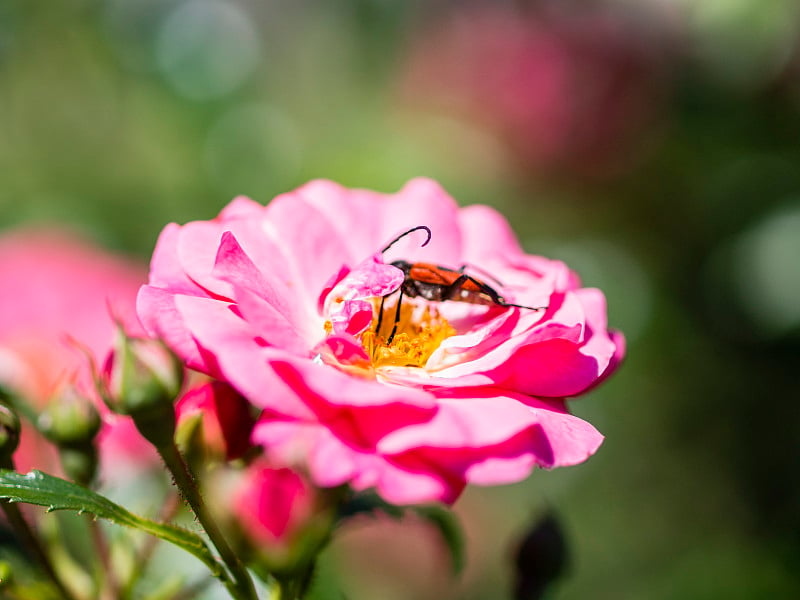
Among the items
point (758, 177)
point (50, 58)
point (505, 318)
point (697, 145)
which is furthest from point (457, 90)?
point (505, 318)

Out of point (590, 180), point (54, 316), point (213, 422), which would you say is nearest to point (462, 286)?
point (213, 422)

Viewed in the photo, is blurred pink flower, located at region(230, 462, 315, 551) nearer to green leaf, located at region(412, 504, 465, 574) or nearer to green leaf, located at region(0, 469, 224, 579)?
green leaf, located at region(0, 469, 224, 579)

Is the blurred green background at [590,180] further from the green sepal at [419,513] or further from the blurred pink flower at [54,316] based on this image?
the blurred pink flower at [54,316]

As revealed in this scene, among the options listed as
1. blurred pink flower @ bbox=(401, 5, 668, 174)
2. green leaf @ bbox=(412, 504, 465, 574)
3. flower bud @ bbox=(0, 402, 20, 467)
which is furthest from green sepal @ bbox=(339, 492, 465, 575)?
blurred pink flower @ bbox=(401, 5, 668, 174)

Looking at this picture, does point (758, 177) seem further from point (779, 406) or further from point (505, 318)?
point (505, 318)

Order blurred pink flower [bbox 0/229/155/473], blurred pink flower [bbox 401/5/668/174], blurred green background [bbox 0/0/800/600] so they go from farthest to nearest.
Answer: blurred pink flower [bbox 401/5/668/174], blurred green background [bbox 0/0/800/600], blurred pink flower [bbox 0/229/155/473]

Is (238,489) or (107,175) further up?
(238,489)

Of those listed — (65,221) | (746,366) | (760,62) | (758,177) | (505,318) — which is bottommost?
(65,221)

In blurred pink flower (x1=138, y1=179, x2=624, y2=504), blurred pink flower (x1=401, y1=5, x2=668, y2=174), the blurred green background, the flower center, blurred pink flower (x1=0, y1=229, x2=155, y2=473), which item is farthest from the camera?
blurred pink flower (x1=401, y1=5, x2=668, y2=174)
